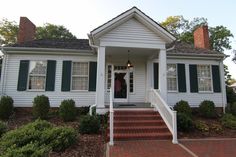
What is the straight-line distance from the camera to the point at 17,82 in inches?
447

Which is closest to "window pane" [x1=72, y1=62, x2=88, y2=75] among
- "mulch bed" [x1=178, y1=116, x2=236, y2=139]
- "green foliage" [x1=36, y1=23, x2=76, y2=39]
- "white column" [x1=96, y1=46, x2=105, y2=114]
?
"white column" [x1=96, y1=46, x2=105, y2=114]

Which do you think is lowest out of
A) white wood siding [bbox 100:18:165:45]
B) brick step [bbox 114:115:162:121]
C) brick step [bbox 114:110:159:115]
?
brick step [bbox 114:115:162:121]

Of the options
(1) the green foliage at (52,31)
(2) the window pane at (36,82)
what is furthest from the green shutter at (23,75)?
(1) the green foliage at (52,31)

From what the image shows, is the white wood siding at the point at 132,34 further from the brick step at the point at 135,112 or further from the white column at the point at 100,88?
the brick step at the point at 135,112

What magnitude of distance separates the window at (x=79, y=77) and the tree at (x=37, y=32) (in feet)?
59.9

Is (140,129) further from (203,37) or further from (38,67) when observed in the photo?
(203,37)

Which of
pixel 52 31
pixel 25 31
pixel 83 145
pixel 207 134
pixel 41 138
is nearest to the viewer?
pixel 41 138

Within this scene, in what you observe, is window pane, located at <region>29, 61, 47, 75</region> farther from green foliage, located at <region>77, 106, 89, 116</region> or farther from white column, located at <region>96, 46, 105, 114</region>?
white column, located at <region>96, 46, 105, 114</region>

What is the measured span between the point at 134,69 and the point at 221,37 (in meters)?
19.9

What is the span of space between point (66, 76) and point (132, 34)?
4.82 metres

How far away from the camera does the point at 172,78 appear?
1254cm

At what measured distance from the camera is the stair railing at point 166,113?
7402 millimetres

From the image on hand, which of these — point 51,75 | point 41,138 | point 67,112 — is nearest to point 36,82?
point 51,75

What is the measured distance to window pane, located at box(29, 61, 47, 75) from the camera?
11570 millimetres
